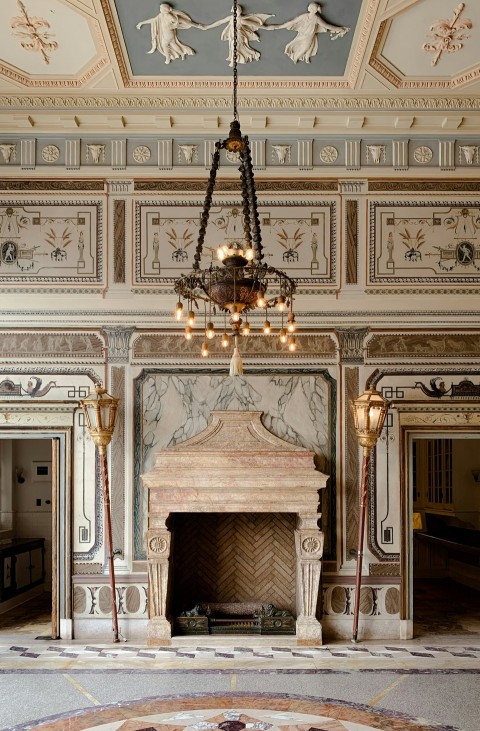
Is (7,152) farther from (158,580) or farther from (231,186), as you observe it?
(158,580)

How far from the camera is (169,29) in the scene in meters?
6.15

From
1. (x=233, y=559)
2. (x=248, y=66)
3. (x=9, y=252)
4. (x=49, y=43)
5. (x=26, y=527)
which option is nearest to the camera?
(x=49, y=43)

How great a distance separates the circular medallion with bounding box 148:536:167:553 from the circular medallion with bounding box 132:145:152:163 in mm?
3874

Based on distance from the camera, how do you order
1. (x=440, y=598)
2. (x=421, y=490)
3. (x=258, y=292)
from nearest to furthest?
(x=258, y=292)
(x=440, y=598)
(x=421, y=490)

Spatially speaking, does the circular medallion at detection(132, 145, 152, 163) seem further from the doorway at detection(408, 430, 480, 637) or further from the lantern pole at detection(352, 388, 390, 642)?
the doorway at detection(408, 430, 480, 637)

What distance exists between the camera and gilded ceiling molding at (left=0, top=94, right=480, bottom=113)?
7156 mm

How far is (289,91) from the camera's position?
7047 millimetres

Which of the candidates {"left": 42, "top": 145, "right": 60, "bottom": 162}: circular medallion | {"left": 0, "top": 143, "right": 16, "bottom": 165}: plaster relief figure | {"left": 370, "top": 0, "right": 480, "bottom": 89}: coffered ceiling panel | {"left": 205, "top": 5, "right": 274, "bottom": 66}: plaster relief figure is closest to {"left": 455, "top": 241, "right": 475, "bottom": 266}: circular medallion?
{"left": 370, "top": 0, "right": 480, "bottom": 89}: coffered ceiling panel

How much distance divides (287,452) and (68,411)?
7.41 feet

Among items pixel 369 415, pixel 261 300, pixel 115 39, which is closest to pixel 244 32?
pixel 115 39

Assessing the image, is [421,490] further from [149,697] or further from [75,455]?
[149,697]

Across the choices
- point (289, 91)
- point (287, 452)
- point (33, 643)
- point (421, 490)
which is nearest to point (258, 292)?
point (287, 452)

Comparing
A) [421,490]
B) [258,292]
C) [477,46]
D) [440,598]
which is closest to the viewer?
[258,292]

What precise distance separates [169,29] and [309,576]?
5117 mm
